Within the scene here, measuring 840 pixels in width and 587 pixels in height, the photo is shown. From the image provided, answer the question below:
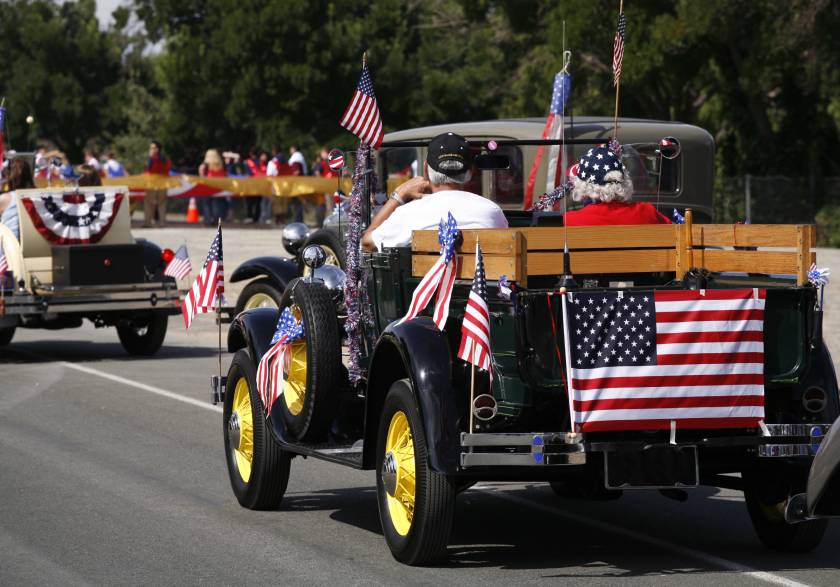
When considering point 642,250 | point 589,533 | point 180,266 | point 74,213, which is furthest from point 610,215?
point 74,213

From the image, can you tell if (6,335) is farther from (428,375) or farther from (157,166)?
(157,166)

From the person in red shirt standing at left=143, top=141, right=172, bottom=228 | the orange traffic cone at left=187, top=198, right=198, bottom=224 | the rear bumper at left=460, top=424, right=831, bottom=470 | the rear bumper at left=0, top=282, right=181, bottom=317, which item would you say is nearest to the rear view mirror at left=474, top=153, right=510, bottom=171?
the rear bumper at left=460, top=424, right=831, bottom=470

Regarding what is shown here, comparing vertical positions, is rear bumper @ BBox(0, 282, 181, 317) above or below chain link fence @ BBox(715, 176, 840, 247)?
below

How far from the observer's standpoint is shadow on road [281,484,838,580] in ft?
23.6

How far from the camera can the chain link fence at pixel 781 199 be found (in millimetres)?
31094

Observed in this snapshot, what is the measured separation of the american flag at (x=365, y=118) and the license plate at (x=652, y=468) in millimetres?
2404

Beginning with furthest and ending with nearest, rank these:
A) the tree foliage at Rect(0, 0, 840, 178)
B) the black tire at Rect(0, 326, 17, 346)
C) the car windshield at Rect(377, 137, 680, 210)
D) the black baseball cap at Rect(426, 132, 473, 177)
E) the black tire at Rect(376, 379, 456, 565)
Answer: the tree foliage at Rect(0, 0, 840, 178), the black tire at Rect(0, 326, 17, 346), the car windshield at Rect(377, 137, 680, 210), the black baseball cap at Rect(426, 132, 473, 177), the black tire at Rect(376, 379, 456, 565)

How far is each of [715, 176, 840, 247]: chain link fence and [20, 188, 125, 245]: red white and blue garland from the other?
17.0m

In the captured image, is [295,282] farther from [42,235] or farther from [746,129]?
[746,129]

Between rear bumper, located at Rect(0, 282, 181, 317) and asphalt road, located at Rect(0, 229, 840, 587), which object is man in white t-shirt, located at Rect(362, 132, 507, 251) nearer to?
asphalt road, located at Rect(0, 229, 840, 587)

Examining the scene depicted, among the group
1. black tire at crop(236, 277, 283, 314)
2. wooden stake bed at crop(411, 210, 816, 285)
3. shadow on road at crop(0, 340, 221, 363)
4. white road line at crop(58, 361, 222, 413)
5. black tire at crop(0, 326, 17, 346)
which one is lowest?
shadow on road at crop(0, 340, 221, 363)

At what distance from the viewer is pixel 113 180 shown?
107ft

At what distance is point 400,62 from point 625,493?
134 feet

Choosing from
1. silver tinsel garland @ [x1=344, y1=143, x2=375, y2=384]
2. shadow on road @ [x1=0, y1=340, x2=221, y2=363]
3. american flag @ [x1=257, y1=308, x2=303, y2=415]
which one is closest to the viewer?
silver tinsel garland @ [x1=344, y1=143, x2=375, y2=384]
